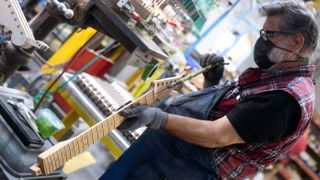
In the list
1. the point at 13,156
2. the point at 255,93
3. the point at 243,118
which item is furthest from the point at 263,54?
the point at 13,156

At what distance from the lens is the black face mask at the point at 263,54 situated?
1420 millimetres

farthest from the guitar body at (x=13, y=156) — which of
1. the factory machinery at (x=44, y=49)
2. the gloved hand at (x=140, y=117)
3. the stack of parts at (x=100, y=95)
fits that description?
the stack of parts at (x=100, y=95)

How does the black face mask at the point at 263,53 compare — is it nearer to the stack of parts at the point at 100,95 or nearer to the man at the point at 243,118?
the man at the point at 243,118

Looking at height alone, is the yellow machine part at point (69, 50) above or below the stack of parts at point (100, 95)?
above

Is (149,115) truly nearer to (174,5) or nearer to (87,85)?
(174,5)

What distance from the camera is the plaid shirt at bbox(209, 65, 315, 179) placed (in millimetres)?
1265

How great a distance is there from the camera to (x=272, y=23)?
1.41 m

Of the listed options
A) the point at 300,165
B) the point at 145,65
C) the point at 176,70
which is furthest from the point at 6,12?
the point at 300,165

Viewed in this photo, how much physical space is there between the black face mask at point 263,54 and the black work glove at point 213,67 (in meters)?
0.25

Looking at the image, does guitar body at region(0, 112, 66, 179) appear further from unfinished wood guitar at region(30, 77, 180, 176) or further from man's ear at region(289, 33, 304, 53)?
man's ear at region(289, 33, 304, 53)

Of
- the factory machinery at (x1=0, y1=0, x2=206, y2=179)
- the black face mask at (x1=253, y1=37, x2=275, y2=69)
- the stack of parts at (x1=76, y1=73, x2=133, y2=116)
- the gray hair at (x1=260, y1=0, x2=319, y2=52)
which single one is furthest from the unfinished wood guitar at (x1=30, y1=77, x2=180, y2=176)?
the stack of parts at (x1=76, y1=73, x2=133, y2=116)

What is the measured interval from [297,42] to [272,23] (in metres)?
0.13

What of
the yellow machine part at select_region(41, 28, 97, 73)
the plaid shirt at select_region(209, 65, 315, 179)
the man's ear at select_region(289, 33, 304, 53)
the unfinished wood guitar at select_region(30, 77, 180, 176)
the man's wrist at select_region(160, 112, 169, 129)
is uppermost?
the yellow machine part at select_region(41, 28, 97, 73)

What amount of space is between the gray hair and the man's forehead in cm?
2
